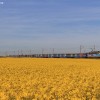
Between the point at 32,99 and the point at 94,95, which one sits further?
the point at 94,95

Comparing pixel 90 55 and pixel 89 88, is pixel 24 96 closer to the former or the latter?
pixel 89 88

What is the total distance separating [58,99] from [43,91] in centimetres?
168

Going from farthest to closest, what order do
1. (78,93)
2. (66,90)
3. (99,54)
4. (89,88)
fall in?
(99,54) < (89,88) < (66,90) < (78,93)

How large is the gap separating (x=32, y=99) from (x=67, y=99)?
1.17m

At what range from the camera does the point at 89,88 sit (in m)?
14.0

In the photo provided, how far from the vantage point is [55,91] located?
1275 cm

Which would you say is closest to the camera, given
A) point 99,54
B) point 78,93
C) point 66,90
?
point 78,93

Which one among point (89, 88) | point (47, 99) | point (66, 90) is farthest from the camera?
point (89, 88)

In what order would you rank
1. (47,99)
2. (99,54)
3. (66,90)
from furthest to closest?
(99,54) < (66,90) < (47,99)

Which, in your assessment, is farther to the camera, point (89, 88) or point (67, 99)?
point (89, 88)

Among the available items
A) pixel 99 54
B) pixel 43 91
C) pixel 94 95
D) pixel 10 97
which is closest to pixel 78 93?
pixel 94 95

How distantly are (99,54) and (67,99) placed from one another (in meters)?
69.8

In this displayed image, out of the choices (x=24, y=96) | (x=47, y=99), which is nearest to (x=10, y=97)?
(x=24, y=96)

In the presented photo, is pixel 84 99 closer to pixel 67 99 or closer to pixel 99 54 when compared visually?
pixel 67 99
